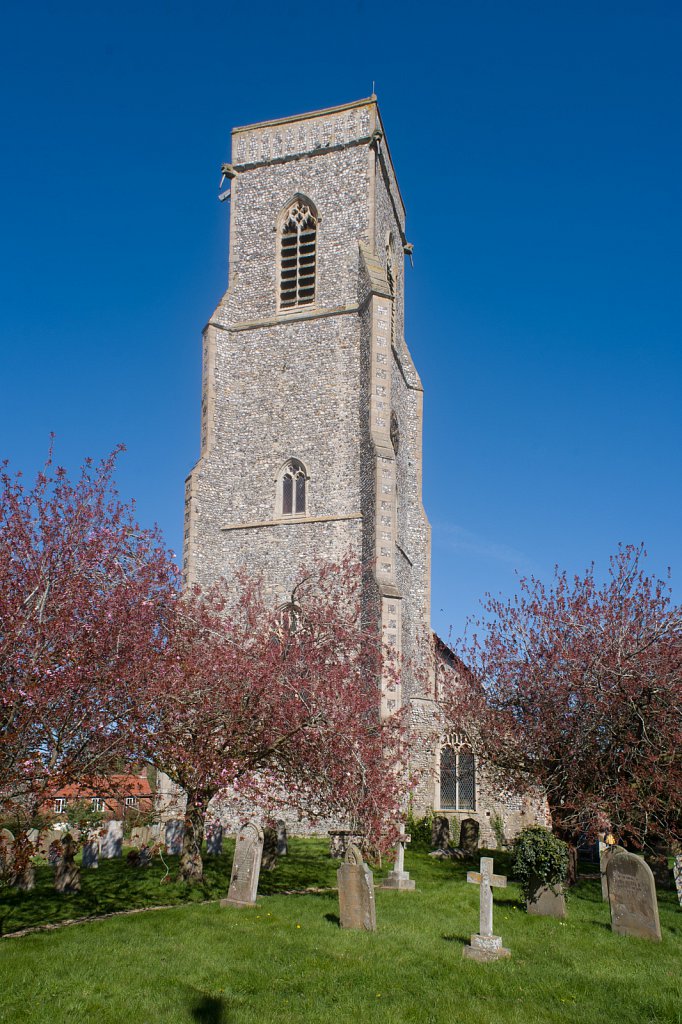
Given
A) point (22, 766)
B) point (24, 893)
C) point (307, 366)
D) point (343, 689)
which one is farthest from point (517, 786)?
point (307, 366)

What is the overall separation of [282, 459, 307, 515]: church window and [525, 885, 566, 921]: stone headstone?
1378cm

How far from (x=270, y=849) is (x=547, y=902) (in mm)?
6132

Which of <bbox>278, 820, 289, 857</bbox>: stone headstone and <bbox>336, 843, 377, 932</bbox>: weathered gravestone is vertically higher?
<bbox>336, 843, 377, 932</bbox>: weathered gravestone

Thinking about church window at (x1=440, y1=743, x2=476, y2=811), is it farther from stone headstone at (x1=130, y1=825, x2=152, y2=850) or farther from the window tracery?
stone headstone at (x1=130, y1=825, x2=152, y2=850)

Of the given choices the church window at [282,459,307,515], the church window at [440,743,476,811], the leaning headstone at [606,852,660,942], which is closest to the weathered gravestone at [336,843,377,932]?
the leaning headstone at [606,852,660,942]

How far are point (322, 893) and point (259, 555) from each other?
11420mm

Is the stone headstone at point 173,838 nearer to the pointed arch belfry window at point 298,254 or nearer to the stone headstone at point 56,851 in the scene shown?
the stone headstone at point 56,851

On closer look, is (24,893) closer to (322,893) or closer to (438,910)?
(322,893)

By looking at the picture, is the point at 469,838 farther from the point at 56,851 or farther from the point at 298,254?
the point at 298,254

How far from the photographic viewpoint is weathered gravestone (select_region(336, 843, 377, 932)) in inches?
409

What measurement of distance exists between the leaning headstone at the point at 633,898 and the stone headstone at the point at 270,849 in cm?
707

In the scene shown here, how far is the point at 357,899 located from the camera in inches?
411

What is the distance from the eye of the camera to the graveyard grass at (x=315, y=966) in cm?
734

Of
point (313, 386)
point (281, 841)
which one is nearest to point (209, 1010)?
point (281, 841)
